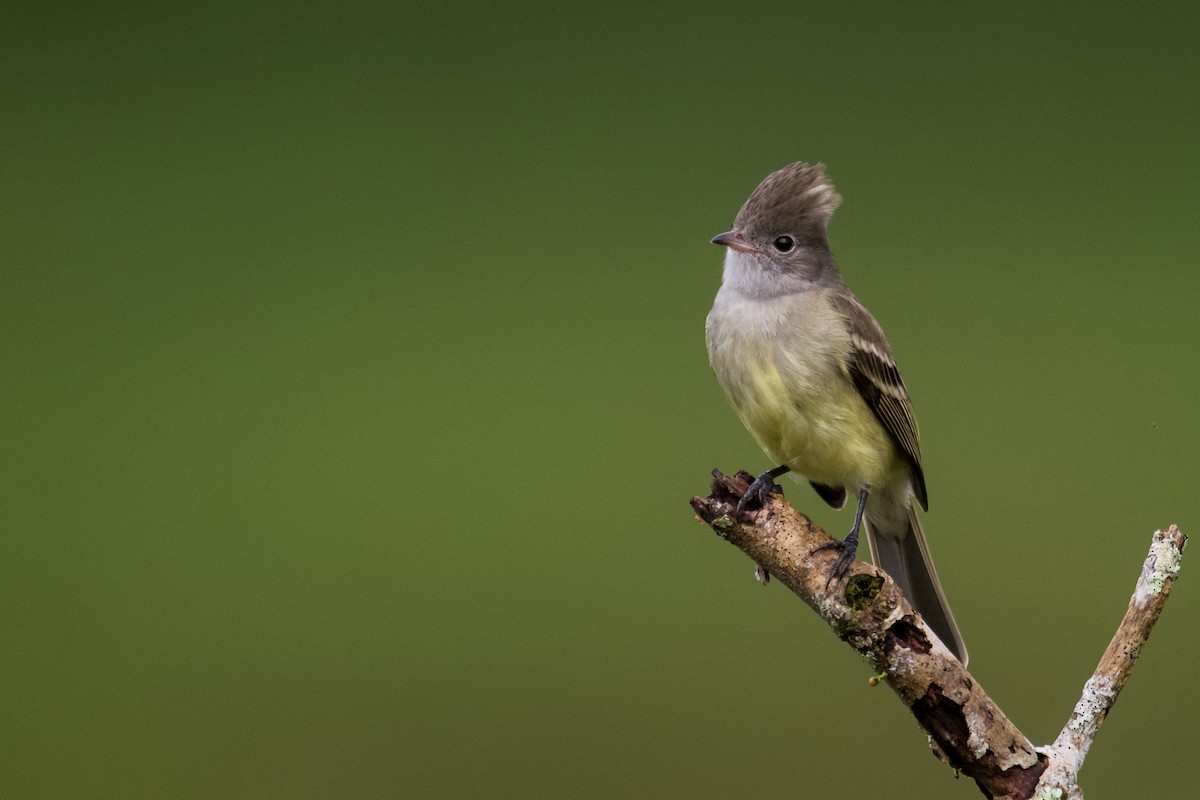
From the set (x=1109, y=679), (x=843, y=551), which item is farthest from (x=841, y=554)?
(x=1109, y=679)

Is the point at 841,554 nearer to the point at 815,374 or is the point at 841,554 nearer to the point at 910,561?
the point at 815,374

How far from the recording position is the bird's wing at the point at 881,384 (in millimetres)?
2066

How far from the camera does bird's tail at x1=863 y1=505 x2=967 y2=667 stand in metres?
2.12

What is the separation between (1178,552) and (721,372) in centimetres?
87

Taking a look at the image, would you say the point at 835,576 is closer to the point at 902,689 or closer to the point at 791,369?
the point at 902,689

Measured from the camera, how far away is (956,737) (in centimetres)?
141

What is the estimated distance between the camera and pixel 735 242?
2100mm

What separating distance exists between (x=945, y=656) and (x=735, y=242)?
34.0 inches

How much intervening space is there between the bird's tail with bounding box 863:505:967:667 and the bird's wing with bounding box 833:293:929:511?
0.21ft

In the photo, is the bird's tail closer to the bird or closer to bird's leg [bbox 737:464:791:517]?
the bird

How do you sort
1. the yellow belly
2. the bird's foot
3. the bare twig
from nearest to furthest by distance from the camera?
the bare twig < the bird's foot < the yellow belly

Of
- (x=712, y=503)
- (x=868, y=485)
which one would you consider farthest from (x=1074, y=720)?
(x=868, y=485)

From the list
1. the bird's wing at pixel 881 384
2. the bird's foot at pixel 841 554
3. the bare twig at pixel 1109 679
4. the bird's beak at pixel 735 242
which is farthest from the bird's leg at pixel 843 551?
the bird's beak at pixel 735 242

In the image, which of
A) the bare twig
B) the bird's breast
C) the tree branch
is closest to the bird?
the bird's breast
